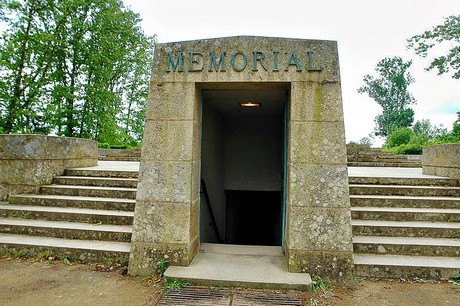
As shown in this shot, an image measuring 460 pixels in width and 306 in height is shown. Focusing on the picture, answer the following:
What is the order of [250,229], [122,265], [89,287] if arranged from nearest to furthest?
[89,287], [122,265], [250,229]

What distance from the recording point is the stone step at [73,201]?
15.3ft

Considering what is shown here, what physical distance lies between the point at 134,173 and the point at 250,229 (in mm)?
5395

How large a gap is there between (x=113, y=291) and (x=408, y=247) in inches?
147

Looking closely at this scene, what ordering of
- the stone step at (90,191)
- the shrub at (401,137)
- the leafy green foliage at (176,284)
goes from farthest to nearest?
1. the shrub at (401,137)
2. the stone step at (90,191)
3. the leafy green foliage at (176,284)

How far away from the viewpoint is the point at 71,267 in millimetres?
3516

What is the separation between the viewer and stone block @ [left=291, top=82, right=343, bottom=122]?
3.38 metres

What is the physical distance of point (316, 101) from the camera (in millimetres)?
3410

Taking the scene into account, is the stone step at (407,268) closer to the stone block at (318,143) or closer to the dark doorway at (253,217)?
the stone block at (318,143)

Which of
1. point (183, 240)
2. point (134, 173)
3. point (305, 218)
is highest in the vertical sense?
point (134, 173)

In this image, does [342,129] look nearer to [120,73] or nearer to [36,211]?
[36,211]

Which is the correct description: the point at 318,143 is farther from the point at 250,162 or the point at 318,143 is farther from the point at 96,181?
the point at 250,162

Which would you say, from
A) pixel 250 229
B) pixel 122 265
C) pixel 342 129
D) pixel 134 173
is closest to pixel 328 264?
pixel 342 129

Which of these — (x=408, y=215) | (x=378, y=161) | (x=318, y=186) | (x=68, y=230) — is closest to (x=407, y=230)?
(x=408, y=215)

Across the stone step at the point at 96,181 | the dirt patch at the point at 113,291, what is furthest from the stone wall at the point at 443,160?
the stone step at the point at 96,181
